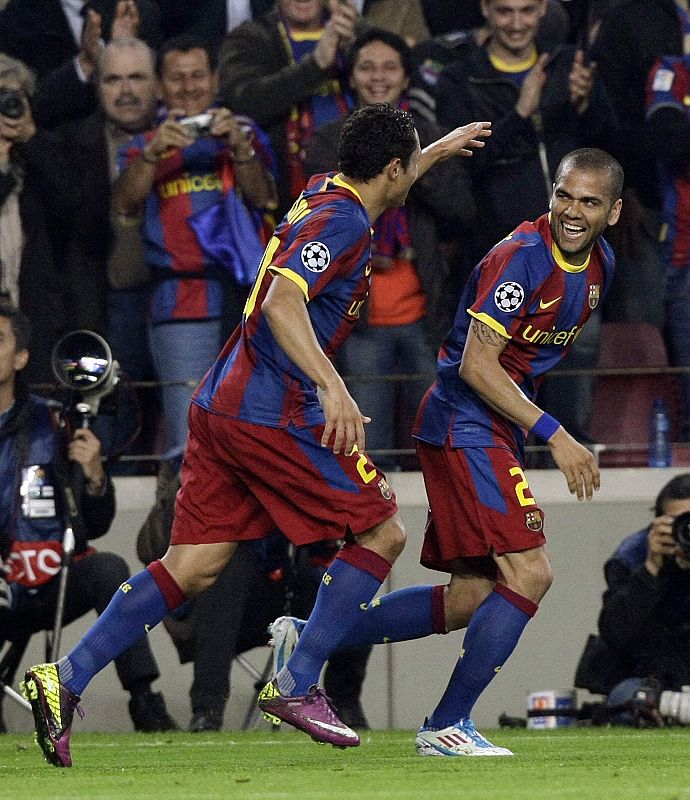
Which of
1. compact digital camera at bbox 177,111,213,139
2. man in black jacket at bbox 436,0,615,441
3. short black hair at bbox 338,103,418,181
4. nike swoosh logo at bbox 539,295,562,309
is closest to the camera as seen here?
short black hair at bbox 338,103,418,181

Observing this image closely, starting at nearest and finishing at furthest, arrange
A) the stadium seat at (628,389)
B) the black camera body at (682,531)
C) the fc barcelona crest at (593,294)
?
the fc barcelona crest at (593,294) < the black camera body at (682,531) < the stadium seat at (628,389)

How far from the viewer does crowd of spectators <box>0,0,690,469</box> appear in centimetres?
849

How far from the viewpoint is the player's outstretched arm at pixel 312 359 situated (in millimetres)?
4949

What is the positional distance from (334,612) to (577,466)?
0.87m

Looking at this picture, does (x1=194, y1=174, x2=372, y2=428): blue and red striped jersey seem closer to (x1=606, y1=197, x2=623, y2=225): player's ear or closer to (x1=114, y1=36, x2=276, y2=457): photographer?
(x1=606, y1=197, x2=623, y2=225): player's ear

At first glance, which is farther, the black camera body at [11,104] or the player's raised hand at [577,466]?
the black camera body at [11,104]

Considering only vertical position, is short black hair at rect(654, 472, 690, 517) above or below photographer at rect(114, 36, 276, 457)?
below

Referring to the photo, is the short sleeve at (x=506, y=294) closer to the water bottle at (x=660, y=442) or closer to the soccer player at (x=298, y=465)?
the soccer player at (x=298, y=465)

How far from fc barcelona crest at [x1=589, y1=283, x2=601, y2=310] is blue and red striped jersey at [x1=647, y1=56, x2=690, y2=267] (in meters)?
3.12

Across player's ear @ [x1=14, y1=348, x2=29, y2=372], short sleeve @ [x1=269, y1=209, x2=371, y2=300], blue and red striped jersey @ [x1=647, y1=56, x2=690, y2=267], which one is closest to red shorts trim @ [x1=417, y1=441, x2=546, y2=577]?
short sleeve @ [x1=269, y1=209, x2=371, y2=300]

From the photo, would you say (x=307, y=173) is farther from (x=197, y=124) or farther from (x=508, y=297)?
(x=508, y=297)

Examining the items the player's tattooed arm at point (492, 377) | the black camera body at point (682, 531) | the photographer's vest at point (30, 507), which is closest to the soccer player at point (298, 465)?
the player's tattooed arm at point (492, 377)

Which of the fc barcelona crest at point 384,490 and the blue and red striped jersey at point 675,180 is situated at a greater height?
the blue and red striped jersey at point 675,180

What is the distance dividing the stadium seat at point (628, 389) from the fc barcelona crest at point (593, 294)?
3067 mm
